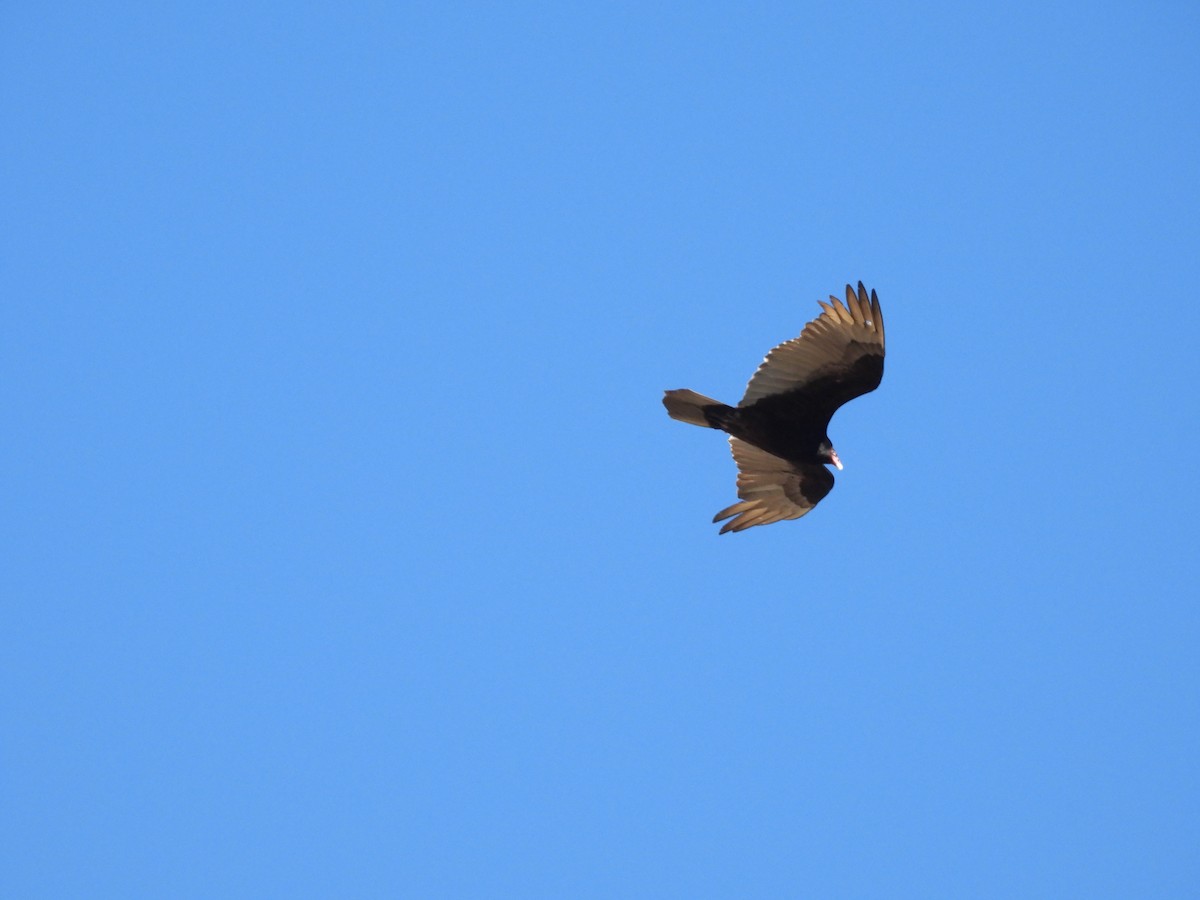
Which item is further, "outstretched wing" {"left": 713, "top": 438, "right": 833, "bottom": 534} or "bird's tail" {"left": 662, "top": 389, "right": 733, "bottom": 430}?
"outstretched wing" {"left": 713, "top": 438, "right": 833, "bottom": 534}

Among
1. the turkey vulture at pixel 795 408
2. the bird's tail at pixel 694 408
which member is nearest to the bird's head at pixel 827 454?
the turkey vulture at pixel 795 408

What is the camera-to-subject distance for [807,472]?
11492 mm

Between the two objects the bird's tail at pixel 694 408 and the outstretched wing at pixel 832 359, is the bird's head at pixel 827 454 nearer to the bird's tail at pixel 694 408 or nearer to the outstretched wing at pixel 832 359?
the outstretched wing at pixel 832 359

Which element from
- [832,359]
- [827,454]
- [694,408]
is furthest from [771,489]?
[832,359]

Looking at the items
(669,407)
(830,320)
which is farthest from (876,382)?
(669,407)

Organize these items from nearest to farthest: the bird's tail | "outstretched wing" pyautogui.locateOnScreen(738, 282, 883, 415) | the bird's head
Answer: "outstretched wing" pyautogui.locateOnScreen(738, 282, 883, 415), the bird's tail, the bird's head

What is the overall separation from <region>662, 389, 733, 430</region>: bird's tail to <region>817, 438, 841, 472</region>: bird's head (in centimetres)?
93

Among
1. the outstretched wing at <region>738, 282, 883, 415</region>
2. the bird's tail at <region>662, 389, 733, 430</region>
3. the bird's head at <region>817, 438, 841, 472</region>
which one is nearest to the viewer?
the outstretched wing at <region>738, 282, 883, 415</region>

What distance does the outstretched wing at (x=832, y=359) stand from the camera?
1033 cm

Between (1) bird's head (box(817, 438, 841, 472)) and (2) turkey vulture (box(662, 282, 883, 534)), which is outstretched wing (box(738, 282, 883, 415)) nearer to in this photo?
(2) turkey vulture (box(662, 282, 883, 534))

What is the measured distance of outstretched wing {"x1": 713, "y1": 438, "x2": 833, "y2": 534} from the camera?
11477 mm

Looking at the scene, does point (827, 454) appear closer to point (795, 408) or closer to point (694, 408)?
point (795, 408)

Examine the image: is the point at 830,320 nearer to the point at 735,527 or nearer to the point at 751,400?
the point at 751,400

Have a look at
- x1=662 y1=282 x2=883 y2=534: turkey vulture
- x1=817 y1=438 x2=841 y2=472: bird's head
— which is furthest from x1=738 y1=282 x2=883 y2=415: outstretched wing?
x1=817 y1=438 x2=841 y2=472: bird's head
